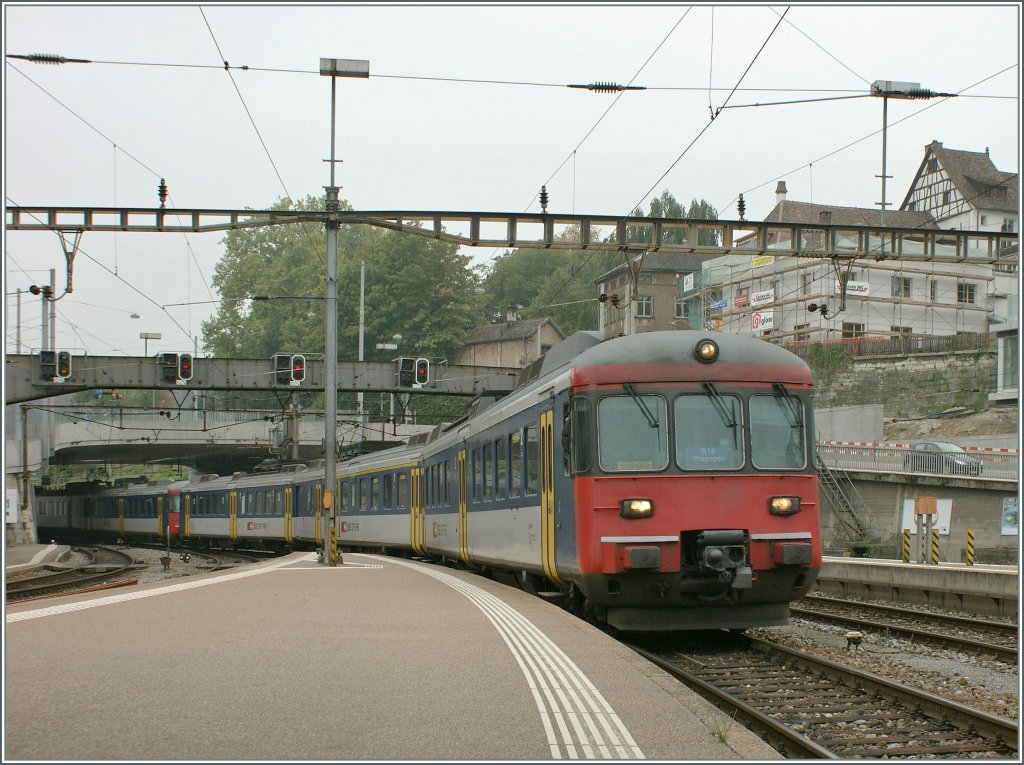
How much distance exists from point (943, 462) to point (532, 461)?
28257 mm

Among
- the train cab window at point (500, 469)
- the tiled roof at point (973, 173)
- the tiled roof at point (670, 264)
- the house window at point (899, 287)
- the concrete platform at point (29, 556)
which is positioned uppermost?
the tiled roof at point (973, 173)

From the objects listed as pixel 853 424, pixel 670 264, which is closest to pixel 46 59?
pixel 853 424

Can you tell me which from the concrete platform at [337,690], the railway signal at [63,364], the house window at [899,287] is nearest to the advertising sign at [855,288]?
the house window at [899,287]

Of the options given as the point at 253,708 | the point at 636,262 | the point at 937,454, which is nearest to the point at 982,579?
the point at 636,262

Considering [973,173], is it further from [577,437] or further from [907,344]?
[577,437]

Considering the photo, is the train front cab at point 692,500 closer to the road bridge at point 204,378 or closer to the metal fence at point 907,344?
the road bridge at point 204,378

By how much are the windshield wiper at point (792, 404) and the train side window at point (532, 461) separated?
3.05 meters

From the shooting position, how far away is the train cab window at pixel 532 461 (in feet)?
45.8

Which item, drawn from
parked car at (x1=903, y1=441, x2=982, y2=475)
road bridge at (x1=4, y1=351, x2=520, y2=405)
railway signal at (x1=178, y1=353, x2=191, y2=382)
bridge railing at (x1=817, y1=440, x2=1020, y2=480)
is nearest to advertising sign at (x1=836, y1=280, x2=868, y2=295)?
bridge railing at (x1=817, y1=440, x2=1020, y2=480)

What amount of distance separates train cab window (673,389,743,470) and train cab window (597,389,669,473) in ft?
0.57

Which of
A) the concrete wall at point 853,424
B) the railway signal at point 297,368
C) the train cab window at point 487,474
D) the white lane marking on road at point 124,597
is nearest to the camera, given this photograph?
the white lane marking on road at point 124,597

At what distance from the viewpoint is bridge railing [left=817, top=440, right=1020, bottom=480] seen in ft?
125

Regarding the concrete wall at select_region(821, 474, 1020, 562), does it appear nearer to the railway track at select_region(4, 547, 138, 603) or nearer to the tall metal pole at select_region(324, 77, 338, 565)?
the tall metal pole at select_region(324, 77, 338, 565)

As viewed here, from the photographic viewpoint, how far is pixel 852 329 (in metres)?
63.4
